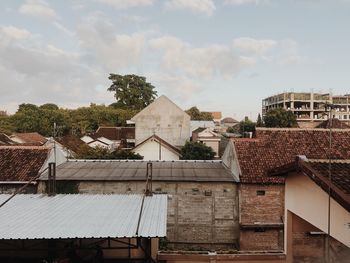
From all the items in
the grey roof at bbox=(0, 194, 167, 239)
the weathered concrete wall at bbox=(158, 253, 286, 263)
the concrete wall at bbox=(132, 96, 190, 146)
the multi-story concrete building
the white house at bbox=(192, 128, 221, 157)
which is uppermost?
the multi-story concrete building

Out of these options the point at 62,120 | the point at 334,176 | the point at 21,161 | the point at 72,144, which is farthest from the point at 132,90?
the point at 334,176

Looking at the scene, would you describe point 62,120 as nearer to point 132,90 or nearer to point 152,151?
point 132,90

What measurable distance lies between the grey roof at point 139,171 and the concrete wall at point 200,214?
35 cm

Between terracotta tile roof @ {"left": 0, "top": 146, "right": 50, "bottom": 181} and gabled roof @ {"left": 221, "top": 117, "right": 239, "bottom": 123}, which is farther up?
gabled roof @ {"left": 221, "top": 117, "right": 239, "bottom": 123}

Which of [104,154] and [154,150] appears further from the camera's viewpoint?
[154,150]

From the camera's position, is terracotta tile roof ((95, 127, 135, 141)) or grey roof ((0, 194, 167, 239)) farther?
terracotta tile roof ((95, 127, 135, 141))

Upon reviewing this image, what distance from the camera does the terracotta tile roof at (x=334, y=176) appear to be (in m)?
5.87

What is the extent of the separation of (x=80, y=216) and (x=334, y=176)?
22.4 feet

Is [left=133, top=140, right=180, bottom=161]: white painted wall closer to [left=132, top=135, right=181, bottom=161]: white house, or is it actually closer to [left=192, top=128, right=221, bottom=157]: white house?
[left=132, top=135, right=181, bottom=161]: white house

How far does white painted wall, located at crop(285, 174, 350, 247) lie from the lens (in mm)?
6367

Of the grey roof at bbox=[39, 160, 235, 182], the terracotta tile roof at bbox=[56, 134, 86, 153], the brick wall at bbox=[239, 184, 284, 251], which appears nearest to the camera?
the brick wall at bbox=[239, 184, 284, 251]

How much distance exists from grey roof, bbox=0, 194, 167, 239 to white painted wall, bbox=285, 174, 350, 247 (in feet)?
11.2

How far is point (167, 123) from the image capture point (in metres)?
40.0

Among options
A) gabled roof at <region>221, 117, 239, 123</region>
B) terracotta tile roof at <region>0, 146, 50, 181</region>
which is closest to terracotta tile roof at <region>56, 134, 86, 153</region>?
terracotta tile roof at <region>0, 146, 50, 181</region>
